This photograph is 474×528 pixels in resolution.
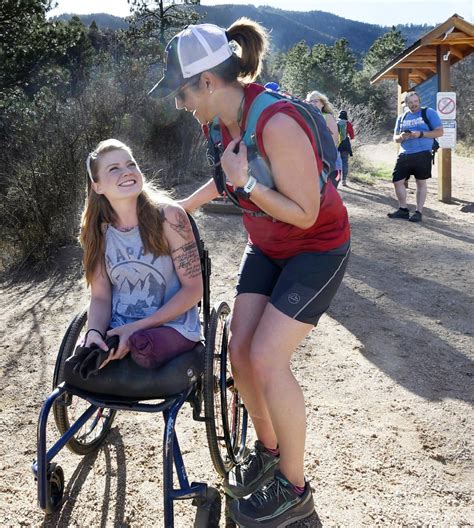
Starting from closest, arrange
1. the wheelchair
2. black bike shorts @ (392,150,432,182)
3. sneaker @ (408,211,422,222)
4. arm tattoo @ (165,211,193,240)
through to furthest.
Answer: the wheelchair
arm tattoo @ (165,211,193,240)
black bike shorts @ (392,150,432,182)
sneaker @ (408,211,422,222)

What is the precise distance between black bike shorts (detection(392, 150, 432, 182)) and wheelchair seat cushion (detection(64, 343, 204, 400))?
5.55 m

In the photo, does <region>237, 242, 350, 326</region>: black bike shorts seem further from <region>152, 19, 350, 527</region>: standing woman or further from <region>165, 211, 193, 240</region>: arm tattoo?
<region>165, 211, 193, 240</region>: arm tattoo

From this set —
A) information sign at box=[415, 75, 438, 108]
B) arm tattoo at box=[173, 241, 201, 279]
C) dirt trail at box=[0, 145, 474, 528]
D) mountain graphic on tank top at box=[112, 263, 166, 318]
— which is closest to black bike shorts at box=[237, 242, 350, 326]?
arm tattoo at box=[173, 241, 201, 279]

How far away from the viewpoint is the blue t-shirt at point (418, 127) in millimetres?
6461

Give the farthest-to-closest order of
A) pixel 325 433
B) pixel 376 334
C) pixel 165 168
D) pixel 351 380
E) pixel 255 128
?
1. pixel 165 168
2. pixel 376 334
3. pixel 351 380
4. pixel 325 433
5. pixel 255 128

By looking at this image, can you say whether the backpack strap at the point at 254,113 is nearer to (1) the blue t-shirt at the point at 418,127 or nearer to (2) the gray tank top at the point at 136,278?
(2) the gray tank top at the point at 136,278

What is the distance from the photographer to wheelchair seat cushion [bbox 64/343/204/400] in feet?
5.91

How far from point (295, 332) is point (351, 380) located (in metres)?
1.38

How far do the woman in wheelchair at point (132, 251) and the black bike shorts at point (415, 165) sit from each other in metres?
5.15

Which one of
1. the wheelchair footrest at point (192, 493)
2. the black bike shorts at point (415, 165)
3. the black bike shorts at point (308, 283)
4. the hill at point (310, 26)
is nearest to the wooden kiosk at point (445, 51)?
the black bike shorts at point (415, 165)

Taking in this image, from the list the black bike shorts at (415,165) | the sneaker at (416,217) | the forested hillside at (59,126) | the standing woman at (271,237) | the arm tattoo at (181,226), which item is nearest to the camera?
the standing woman at (271,237)

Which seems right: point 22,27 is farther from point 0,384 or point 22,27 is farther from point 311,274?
point 311,274

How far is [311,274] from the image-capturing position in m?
1.80

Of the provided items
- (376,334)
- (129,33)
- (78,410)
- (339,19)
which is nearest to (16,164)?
(78,410)
